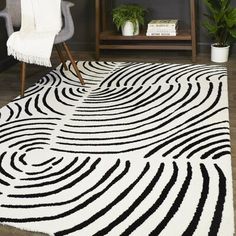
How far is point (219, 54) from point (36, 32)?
4.81 ft

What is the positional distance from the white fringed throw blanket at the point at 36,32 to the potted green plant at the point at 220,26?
118cm

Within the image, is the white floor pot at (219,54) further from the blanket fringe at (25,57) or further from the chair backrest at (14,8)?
the chair backrest at (14,8)

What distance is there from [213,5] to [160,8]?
1.66ft

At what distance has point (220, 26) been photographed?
311cm

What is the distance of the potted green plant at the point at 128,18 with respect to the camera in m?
3.28

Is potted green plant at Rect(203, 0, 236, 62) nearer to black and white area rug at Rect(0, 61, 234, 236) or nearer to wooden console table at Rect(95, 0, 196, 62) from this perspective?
wooden console table at Rect(95, 0, 196, 62)

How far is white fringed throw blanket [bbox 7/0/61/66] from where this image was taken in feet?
8.45

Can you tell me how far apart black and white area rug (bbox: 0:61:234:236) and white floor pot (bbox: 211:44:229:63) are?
15.6 inches

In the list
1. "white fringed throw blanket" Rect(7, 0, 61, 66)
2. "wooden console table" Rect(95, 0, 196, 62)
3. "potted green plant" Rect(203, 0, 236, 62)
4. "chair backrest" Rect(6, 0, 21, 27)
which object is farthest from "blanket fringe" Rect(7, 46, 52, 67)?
"potted green plant" Rect(203, 0, 236, 62)

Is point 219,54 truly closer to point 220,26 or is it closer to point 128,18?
point 220,26

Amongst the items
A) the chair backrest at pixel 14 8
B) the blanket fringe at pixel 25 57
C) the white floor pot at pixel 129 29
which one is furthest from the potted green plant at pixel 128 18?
the blanket fringe at pixel 25 57

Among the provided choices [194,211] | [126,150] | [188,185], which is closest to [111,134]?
[126,150]

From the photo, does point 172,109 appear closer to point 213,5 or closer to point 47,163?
point 47,163

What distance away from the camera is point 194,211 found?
1.49 meters
